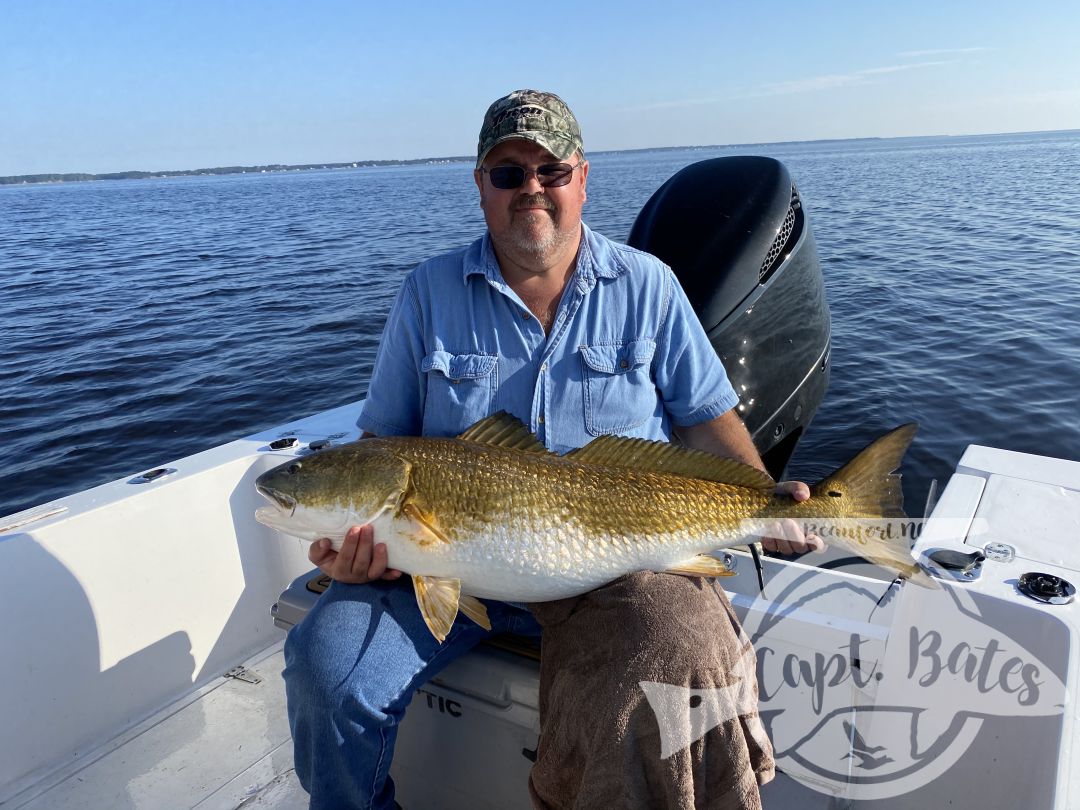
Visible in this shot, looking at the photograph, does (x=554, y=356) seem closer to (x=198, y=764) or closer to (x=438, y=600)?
(x=438, y=600)

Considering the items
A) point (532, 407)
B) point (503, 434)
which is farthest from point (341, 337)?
point (503, 434)

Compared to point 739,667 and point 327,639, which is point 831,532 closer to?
point 739,667

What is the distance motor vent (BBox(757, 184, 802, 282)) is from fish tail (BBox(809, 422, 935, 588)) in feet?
6.75

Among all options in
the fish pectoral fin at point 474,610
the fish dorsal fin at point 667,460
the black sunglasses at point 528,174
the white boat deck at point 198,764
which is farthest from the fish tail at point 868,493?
the white boat deck at point 198,764

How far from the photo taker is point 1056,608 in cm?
226

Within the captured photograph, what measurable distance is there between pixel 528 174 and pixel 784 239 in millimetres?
2435

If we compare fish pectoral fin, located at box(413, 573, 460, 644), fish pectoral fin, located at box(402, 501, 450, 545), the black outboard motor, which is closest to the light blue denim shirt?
fish pectoral fin, located at box(402, 501, 450, 545)

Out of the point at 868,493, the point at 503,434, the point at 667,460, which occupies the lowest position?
the point at 868,493

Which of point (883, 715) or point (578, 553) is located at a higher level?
point (578, 553)

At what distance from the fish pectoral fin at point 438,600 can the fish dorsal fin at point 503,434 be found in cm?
51

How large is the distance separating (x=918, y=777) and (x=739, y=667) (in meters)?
0.94

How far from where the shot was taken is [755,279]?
4379 millimetres

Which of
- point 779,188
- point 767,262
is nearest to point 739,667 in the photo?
point 767,262

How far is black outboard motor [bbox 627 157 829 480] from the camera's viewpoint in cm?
429
